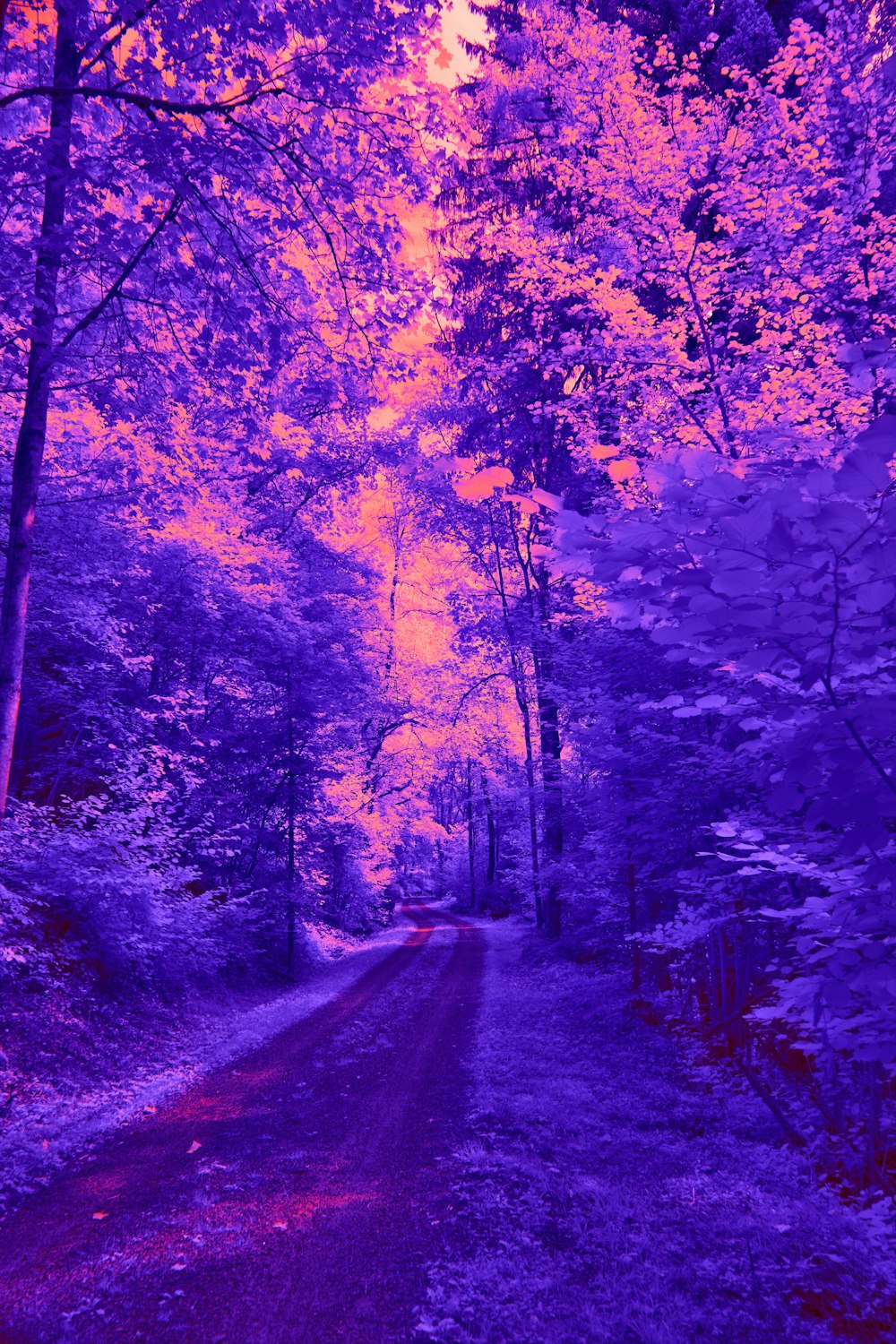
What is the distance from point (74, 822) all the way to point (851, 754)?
10.5 metres

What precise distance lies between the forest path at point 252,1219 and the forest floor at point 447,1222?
0.02 meters

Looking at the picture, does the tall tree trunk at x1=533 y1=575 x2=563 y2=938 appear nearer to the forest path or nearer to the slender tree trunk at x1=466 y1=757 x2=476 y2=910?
the forest path

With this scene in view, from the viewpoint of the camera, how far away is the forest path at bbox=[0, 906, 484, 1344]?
3926 millimetres

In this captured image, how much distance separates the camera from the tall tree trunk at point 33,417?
20.7 feet

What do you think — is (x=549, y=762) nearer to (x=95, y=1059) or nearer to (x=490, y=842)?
(x=95, y=1059)

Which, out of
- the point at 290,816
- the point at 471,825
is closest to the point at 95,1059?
the point at 290,816

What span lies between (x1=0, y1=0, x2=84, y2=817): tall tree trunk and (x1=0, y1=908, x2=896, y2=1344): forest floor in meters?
3.73

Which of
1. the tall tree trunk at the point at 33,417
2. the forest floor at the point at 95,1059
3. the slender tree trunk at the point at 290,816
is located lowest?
the forest floor at the point at 95,1059

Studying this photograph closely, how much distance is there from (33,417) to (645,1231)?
8.66 m

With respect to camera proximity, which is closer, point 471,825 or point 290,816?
point 290,816

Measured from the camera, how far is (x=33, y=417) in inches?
274

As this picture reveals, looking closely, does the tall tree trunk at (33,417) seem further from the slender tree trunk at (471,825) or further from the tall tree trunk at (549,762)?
the slender tree trunk at (471,825)

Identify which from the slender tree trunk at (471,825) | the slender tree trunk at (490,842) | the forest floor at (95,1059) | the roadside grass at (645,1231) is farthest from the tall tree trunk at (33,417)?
the slender tree trunk at (471,825)

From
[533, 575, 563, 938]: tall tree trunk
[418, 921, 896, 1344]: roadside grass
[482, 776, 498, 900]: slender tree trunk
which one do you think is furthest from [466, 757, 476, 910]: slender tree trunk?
[418, 921, 896, 1344]: roadside grass
